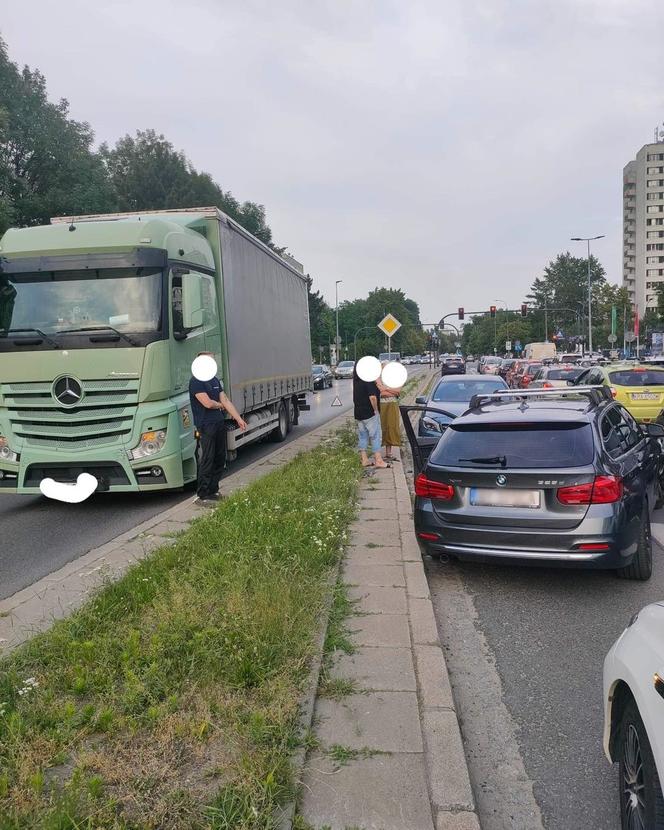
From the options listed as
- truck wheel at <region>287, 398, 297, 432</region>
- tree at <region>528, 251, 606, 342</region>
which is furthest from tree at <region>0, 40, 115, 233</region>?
tree at <region>528, 251, 606, 342</region>

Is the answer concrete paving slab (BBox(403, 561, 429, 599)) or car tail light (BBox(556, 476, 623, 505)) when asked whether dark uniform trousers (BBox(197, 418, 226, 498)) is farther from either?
car tail light (BBox(556, 476, 623, 505))

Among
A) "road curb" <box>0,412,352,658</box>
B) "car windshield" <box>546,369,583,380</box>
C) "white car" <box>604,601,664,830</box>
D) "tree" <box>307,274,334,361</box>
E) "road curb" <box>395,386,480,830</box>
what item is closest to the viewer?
"white car" <box>604,601,664,830</box>

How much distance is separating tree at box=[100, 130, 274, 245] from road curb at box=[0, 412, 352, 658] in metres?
47.2

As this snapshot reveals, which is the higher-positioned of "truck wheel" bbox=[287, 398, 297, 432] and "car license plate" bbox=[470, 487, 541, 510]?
"car license plate" bbox=[470, 487, 541, 510]

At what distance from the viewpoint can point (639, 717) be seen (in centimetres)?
232

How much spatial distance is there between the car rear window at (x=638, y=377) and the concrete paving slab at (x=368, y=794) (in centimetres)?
1355

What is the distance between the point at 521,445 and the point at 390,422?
726 centimetres

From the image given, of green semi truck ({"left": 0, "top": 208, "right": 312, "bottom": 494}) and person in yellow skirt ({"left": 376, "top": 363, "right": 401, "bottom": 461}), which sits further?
person in yellow skirt ({"left": 376, "top": 363, "right": 401, "bottom": 461})

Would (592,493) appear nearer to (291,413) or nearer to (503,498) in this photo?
(503,498)

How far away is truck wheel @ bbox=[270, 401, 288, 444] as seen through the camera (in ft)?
51.1

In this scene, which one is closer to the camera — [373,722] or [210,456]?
[373,722]

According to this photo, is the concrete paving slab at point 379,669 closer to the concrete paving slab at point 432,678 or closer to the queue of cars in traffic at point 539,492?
the concrete paving slab at point 432,678

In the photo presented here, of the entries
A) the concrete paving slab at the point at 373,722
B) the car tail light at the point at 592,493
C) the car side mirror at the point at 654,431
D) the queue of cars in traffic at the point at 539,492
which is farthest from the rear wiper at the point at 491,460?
the concrete paving slab at the point at 373,722

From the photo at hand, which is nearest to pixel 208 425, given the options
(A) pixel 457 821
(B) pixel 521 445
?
(B) pixel 521 445
